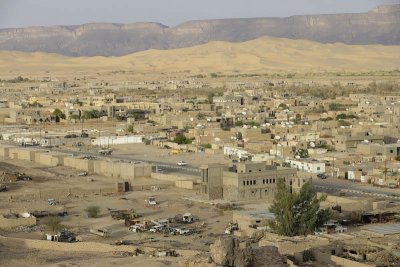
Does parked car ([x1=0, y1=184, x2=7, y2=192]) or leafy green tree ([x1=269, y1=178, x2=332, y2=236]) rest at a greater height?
leafy green tree ([x1=269, y1=178, x2=332, y2=236])

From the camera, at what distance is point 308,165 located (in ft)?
113

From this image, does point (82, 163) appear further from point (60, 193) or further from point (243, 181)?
point (243, 181)

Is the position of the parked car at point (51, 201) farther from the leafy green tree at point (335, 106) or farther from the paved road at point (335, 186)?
the leafy green tree at point (335, 106)

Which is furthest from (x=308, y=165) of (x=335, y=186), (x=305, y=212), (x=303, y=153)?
(x=305, y=212)

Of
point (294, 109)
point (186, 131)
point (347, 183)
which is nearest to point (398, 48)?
point (294, 109)

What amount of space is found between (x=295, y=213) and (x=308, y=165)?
41.2ft

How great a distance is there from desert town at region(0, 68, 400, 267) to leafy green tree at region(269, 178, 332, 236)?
13.9 inches

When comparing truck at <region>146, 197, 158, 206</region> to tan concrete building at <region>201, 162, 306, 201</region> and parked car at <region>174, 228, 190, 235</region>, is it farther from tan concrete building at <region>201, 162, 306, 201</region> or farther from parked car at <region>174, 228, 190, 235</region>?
parked car at <region>174, 228, 190, 235</region>

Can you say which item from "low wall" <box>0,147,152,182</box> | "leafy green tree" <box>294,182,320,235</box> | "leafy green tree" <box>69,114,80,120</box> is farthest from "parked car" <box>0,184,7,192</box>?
"leafy green tree" <box>69,114,80,120</box>

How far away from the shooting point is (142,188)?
3098 centimetres

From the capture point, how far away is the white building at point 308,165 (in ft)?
112

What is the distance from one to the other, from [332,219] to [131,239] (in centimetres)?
496

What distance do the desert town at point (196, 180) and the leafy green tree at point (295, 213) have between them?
0.35 meters

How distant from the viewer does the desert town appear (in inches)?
805
